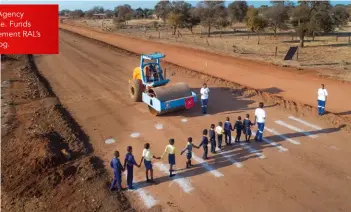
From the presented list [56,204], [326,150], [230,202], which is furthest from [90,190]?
[326,150]

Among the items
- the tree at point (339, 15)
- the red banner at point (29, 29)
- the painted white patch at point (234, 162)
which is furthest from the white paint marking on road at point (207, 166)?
the tree at point (339, 15)

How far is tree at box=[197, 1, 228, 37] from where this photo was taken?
5081 cm

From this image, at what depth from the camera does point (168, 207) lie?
28.8 feet

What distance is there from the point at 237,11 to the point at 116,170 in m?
56.7

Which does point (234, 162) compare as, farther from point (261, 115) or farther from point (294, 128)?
point (294, 128)

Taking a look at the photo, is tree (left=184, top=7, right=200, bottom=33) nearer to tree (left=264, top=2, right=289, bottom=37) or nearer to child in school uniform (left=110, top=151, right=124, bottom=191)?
tree (left=264, top=2, right=289, bottom=37)

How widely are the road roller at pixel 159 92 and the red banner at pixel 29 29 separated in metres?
12.9

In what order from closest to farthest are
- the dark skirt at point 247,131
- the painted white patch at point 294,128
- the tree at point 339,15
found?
the dark skirt at point 247,131, the painted white patch at point 294,128, the tree at point 339,15

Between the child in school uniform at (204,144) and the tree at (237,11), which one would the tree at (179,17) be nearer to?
the tree at (237,11)

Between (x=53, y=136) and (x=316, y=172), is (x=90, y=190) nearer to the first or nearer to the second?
(x=53, y=136)

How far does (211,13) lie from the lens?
172 feet

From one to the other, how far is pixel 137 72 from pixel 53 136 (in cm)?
620

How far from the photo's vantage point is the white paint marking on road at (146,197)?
8945 millimetres

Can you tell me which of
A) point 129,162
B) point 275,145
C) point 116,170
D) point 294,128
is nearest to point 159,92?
point 275,145
